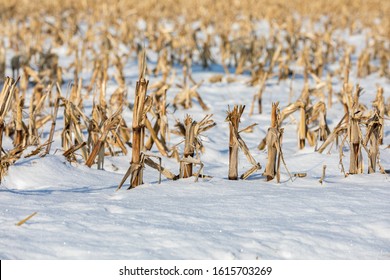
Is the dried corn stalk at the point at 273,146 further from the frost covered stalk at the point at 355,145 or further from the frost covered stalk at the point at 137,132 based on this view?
the frost covered stalk at the point at 137,132

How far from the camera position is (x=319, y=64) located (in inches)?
271

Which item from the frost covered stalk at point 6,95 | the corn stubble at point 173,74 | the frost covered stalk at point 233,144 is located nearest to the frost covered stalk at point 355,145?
the corn stubble at point 173,74

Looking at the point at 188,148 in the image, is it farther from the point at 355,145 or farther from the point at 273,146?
the point at 355,145

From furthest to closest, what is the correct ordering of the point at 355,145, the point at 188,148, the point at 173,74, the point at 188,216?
the point at 173,74 < the point at 355,145 < the point at 188,148 < the point at 188,216

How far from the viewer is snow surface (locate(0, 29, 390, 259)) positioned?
220cm

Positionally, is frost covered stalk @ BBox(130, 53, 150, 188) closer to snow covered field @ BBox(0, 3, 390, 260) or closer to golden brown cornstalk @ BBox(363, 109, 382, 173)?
snow covered field @ BBox(0, 3, 390, 260)

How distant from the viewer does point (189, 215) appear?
2512mm

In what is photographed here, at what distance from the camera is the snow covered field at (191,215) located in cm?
220

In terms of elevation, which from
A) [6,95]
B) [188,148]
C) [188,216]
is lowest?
[188,216]

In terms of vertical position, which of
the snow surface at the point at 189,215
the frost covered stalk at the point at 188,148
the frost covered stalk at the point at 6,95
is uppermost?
the frost covered stalk at the point at 6,95

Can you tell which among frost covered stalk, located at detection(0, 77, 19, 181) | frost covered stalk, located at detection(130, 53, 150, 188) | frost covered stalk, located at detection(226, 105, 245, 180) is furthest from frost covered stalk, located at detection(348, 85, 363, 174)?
frost covered stalk, located at detection(0, 77, 19, 181)

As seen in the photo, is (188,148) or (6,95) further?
(188,148)

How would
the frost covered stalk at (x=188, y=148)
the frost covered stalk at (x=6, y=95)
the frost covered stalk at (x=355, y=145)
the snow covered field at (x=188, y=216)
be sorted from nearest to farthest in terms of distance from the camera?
the snow covered field at (x=188, y=216), the frost covered stalk at (x=6, y=95), the frost covered stalk at (x=188, y=148), the frost covered stalk at (x=355, y=145)

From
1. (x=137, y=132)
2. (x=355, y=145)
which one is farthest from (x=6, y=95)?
(x=355, y=145)
